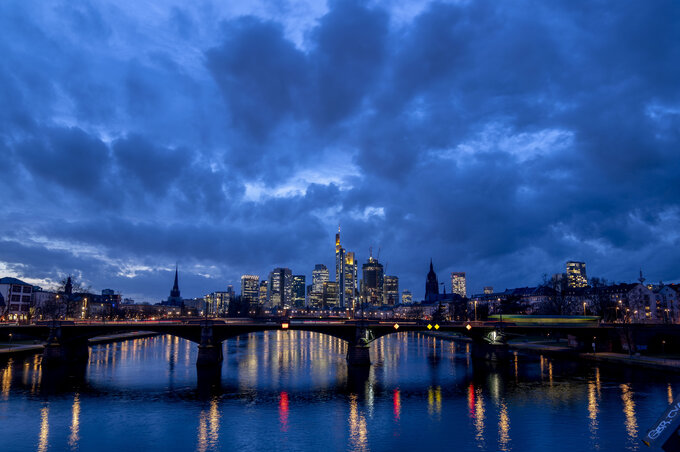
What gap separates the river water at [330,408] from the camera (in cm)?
4169

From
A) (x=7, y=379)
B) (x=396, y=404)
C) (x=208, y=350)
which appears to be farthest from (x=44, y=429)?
(x=208, y=350)

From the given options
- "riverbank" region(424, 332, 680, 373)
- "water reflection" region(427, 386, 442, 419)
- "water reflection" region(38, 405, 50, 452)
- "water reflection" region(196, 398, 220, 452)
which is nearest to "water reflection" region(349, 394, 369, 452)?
"water reflection" region(427, 386, 442, 419)

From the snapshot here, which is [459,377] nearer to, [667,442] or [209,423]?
[209,423]

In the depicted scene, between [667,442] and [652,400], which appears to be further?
[652,400]

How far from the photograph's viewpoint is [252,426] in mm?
46969

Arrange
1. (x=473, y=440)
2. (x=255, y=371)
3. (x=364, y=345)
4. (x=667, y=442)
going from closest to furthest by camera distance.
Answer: (x=667, y=442) → (x=473, y=440) → (x=255, y=371) → (x=364, y=345)

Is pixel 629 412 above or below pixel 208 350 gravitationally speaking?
below

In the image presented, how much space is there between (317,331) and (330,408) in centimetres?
4317

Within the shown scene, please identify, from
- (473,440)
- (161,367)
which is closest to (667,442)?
(473,440)

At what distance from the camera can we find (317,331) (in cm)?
9894

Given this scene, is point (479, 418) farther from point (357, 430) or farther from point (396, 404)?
point (357, 430)

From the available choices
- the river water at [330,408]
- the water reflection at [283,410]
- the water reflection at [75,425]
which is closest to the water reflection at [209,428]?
the river water at [330,408]

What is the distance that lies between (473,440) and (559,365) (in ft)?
217

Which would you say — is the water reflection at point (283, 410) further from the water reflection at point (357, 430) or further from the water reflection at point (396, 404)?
the water reflection at point (396, 404)
